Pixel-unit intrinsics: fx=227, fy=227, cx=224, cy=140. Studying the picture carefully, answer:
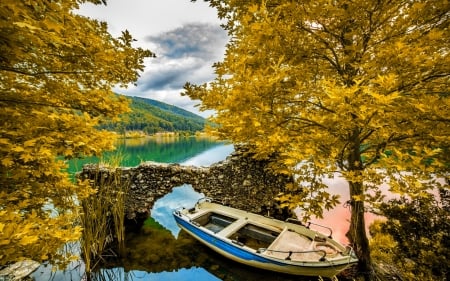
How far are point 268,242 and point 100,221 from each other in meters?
5.78

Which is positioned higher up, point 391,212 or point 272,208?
point 391,212

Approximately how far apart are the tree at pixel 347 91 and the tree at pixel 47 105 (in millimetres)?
2067

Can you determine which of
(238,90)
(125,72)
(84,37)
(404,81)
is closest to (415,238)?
(404,81)

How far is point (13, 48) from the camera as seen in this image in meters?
2.42

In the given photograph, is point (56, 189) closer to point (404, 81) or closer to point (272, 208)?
point (404, 81)

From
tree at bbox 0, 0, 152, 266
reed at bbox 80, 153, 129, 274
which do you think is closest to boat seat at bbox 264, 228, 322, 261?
reed at bbox 80, 153, 129, 274

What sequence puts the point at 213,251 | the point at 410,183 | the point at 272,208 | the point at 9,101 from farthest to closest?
the point at 272,208 < the point at 213,251 < the point at 410,183 < the point at 9,101

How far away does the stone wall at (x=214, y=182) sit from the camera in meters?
9.93

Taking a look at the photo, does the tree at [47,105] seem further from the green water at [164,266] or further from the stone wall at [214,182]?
the stone wall at [214,182]

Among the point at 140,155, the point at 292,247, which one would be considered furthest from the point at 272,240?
the point at 140,155

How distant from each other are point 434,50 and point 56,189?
271 inches

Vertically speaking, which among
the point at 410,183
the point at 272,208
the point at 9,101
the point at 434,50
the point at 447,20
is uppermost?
the point at 447,20

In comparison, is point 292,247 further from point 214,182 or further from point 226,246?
point 214,182

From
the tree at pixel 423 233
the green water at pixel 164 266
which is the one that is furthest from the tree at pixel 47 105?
the tree at pixel 423 233
